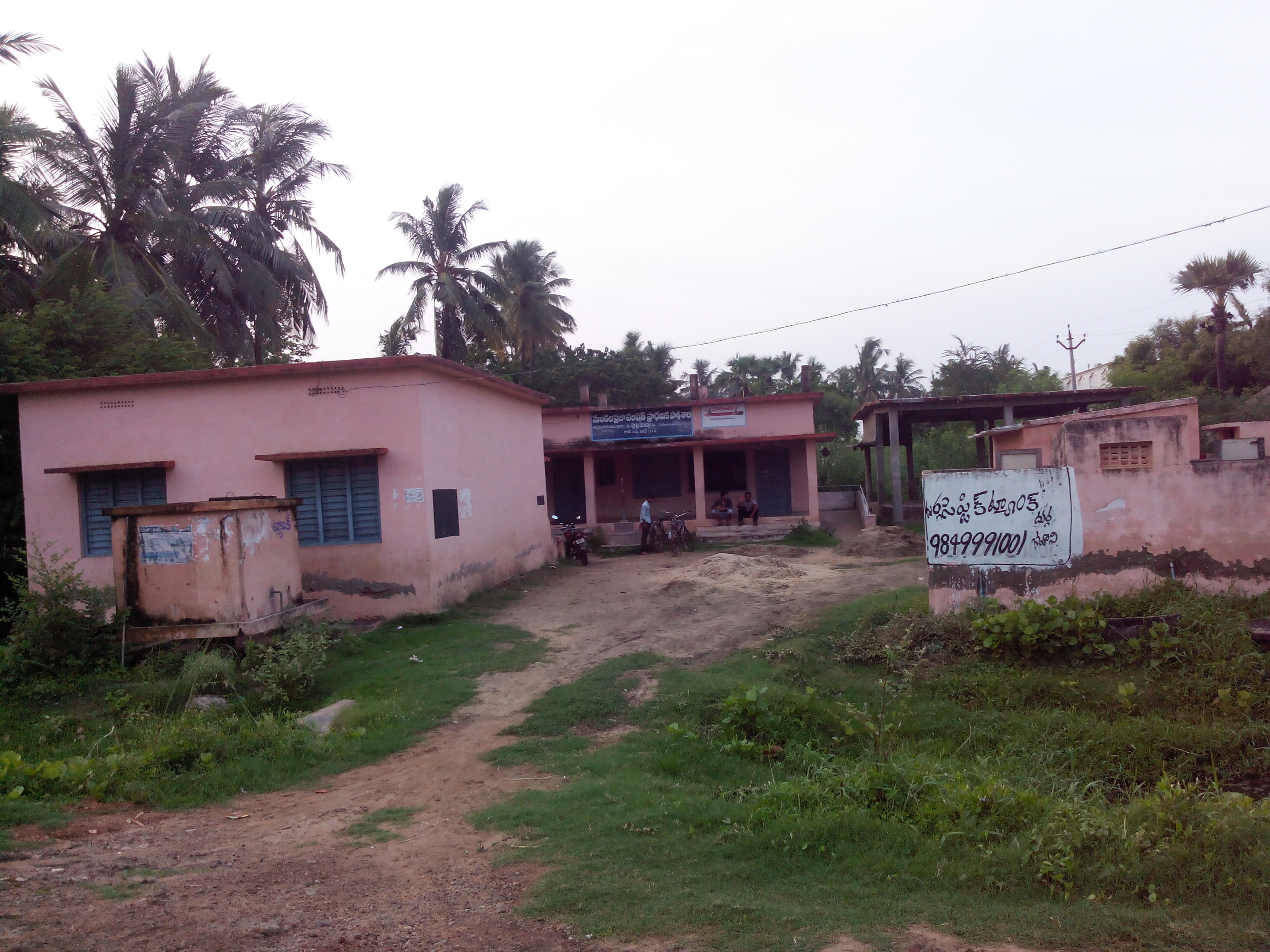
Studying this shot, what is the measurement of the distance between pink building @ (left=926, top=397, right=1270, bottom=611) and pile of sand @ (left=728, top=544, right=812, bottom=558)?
8110 millimetres

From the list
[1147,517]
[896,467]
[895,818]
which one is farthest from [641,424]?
[895,818]

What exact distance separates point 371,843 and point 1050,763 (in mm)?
4903

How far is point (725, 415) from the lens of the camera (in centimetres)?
2200

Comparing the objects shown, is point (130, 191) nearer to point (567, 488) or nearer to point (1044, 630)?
point (567, 488)

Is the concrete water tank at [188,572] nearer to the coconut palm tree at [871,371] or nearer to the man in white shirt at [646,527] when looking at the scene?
the man in white shirt at [646,527]

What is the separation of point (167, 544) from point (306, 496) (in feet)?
9.30

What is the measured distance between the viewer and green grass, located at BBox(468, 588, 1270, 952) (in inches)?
158

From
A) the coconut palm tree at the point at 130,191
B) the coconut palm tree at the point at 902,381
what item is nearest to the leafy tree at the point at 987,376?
the coconut palm tree at the point at 902,381

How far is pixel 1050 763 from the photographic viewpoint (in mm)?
6633

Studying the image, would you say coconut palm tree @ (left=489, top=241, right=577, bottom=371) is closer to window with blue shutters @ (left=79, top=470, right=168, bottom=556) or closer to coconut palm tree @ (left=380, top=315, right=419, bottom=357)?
coconut palm tree @ (left=380, top=315, right=419, bottom=357)

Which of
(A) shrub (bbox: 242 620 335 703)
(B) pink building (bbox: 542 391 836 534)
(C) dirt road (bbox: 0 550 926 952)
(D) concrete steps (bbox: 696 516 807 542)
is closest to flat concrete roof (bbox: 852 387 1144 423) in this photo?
(B) pink building (bbox: 542 391 836 534)

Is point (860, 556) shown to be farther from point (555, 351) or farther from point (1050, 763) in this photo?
point (555, 351)

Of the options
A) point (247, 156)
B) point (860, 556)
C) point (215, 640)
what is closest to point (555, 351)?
point (247, 156)

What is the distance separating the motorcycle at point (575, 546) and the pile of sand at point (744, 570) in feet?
11.2
